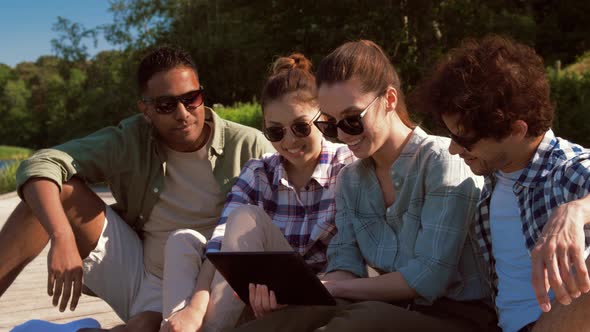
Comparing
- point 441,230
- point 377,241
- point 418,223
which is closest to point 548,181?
point 441,230

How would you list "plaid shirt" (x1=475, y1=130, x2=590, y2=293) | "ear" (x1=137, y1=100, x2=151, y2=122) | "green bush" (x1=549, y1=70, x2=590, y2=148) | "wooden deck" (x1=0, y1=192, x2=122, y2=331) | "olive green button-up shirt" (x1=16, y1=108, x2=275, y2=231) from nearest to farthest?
"plaid shirt" (x1=475, y1=130, x2=590, y2=293)
"olive green button-up shirt" (x1=16, y1=108, x2=275, y2=231)
"ear" (x1=137, y1=100, x2=151, y2=122)
"wooden deck" (x1=0, y1=192, x2=122, y2=331)
"green bush" (x1=549, y1=70, x2=590, y2=148)

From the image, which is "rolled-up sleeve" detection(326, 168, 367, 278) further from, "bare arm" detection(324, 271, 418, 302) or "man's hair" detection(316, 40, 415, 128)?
"man's hair" detection(316, 40, 415, 128)

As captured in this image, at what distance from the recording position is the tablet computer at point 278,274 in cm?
226

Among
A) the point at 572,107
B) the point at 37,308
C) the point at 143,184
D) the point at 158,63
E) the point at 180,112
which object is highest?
the point at 158,63

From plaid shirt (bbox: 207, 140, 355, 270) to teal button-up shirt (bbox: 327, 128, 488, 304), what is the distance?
194 millimetres

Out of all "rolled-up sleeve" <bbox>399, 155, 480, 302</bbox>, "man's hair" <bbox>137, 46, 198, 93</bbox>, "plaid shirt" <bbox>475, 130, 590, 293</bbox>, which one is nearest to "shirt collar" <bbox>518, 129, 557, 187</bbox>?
"plaid shirt" <bbox>475, 130, 590, 293</bbox>

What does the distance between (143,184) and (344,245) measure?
1.24 m

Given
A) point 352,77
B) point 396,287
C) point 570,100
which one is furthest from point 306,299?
point 570,100

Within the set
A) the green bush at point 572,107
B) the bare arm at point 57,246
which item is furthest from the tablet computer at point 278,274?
the green bush at point 572,107

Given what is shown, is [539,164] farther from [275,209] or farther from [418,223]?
[275,209]

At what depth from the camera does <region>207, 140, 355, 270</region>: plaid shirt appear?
301 centimetres

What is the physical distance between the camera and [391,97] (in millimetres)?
2678

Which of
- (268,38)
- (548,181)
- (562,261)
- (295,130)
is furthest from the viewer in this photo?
(268,38)

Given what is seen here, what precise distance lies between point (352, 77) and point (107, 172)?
58.0 inches
